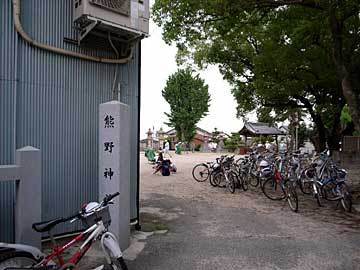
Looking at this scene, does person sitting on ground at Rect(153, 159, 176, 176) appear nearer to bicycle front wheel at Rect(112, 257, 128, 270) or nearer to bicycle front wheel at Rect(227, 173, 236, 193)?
bicycle front wheel at Rect(227, 173, 236, 193)

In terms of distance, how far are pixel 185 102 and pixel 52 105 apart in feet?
121

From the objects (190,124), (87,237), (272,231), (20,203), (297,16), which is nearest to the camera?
(87,237)

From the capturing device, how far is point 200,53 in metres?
16.7

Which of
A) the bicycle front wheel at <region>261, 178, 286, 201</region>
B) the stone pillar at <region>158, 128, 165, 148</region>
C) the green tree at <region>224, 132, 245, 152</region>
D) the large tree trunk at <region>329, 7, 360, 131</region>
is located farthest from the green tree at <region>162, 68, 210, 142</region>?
the large tree trunk at <region>329, 7, 360, 131</region>

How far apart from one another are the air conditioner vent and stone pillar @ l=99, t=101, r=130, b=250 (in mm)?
1451

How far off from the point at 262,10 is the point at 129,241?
7124mm

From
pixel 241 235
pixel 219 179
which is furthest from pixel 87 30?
pixel 219 179

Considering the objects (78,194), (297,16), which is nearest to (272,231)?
(78,194)

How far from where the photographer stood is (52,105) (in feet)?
16.1

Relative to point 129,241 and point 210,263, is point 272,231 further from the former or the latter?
point 129,241

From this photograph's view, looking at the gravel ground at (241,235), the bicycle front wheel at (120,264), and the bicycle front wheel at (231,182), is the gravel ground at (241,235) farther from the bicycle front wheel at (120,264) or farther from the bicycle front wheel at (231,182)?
the bicycle front wheel at (231,182)

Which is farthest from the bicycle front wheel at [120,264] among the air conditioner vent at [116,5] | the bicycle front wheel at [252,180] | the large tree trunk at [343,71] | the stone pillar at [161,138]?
the stone pillar at [161,138]

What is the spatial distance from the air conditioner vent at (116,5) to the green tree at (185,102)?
118ft

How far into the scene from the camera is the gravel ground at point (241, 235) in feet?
14.7
